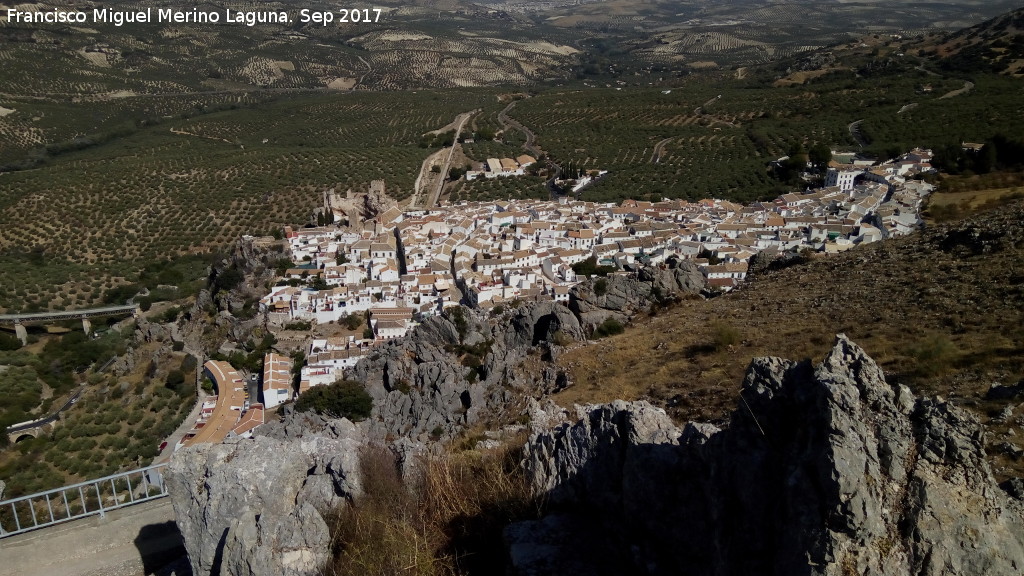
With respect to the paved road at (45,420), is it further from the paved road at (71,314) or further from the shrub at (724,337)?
the shrub at (724,337)

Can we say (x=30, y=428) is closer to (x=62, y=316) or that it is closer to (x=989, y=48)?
(x=62, y=316)

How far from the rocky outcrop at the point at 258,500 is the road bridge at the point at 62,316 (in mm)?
28074

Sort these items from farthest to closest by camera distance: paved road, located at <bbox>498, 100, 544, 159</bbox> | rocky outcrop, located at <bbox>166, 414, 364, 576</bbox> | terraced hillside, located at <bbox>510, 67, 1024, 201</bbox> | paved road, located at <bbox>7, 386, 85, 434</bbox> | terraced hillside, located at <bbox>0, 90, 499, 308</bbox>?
paved road, located at <bbox>498, 100, 544, 159</bbox>, terraced hillside, located at <bbox>510, 67, 1024, 201</bbox>, terraced hillside, located at <bbox>0, 90, 499, 308</bbox>, paved road, located at <bbox>7, 386, 85, 434</bbox>, rocky outcrop, located at <bbox>166, 414, 364, 576</bbox>

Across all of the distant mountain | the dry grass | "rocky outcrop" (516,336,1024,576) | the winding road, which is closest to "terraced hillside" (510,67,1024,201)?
the distant mountain

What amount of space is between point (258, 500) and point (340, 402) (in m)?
12.8

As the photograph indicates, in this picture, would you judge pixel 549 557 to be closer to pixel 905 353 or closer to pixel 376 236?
pixel 905 353

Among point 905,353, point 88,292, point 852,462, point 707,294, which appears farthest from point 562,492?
point 88,292

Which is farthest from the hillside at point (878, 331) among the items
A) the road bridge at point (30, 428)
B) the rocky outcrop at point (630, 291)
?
the road bridge at point (30, 428)

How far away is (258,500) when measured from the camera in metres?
5.83

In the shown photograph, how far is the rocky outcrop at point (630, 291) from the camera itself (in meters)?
21.5

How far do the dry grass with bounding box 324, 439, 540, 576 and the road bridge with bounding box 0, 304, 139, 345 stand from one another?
2906cm

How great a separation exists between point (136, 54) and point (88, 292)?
7838 cm

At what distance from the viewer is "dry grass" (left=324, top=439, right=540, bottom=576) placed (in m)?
4.96

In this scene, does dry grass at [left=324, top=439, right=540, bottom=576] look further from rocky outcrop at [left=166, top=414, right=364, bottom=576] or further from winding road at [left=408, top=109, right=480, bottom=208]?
winding road at [left=408, top=109, right=480, bottom=208]
